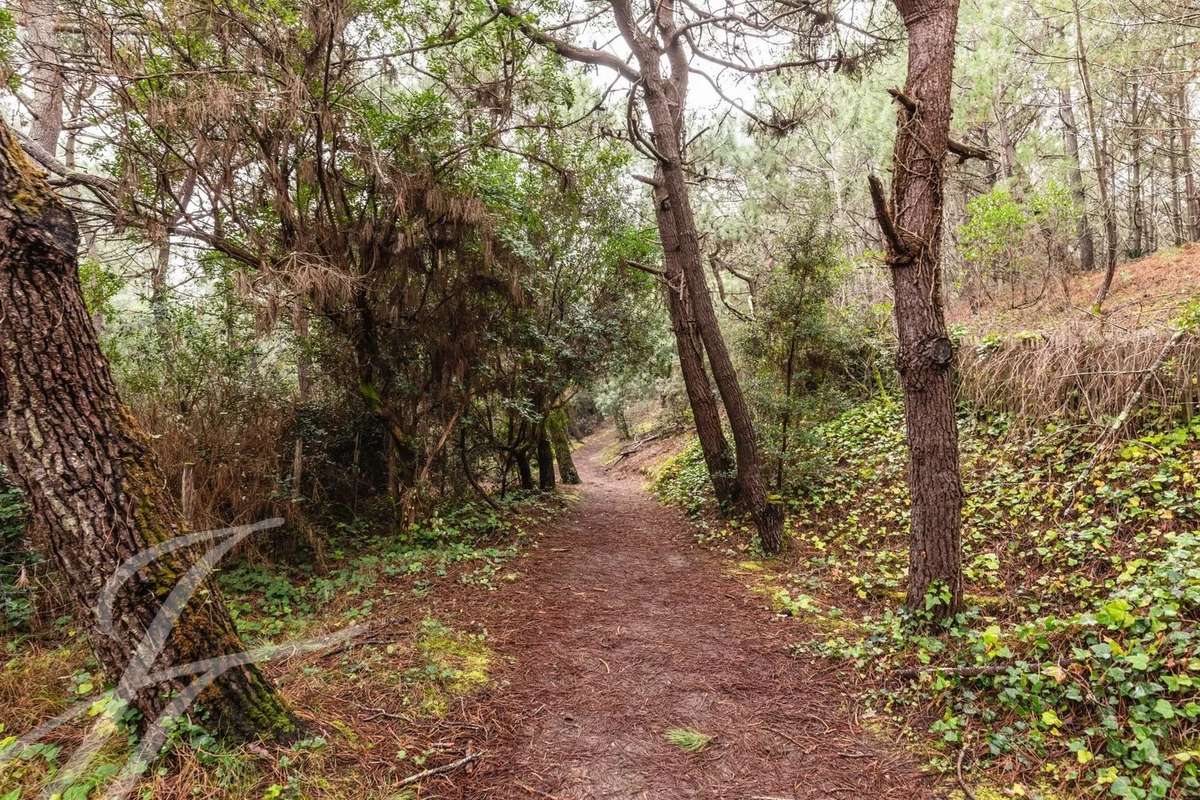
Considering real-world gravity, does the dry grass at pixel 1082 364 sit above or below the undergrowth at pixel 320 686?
above

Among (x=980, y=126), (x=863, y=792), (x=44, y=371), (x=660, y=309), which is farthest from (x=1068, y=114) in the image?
(x=44, y=371)

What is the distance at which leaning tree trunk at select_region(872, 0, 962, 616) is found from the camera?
12.0 feet

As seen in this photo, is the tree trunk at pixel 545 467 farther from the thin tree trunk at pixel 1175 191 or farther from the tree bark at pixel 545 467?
the thin tree trunk at pixel 1175 191

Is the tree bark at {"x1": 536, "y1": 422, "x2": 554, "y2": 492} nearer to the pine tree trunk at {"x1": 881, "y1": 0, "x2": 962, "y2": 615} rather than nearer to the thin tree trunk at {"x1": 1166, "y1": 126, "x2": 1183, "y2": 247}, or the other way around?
the pine tree trunk at {"x1": 881, "y1": 0, "x2": 962, "y2": 615}

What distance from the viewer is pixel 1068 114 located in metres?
12.4

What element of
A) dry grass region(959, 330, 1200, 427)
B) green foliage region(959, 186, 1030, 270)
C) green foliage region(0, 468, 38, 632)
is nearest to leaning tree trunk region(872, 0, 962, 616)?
dry grass region(959, 330, 1200, 427)

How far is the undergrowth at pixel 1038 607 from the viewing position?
2.39 m

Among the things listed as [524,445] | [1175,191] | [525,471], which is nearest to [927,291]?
[524,445]

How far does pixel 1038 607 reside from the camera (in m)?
3.61

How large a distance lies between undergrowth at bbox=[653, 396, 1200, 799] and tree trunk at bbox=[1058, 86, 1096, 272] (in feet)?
29.7

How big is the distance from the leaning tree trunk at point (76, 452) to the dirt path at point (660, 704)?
59.4 inches

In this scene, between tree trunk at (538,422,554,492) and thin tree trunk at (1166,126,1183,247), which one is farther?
thin tree trunk at (1166,126,1183,247)

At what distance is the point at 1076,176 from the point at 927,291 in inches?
512

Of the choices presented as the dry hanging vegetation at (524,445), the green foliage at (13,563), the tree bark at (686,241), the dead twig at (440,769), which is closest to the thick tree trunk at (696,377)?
the dry hanging vegetation at (524,445)
